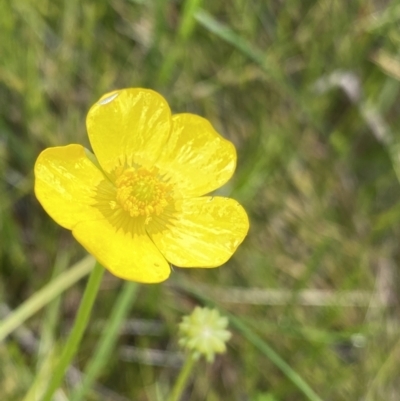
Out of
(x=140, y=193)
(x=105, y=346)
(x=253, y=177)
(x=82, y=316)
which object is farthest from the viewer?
(x=253, y=177)

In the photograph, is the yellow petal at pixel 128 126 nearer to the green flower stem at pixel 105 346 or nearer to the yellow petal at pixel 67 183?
the yellow petal at pixel 67 183

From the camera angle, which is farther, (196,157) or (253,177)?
(253,177)

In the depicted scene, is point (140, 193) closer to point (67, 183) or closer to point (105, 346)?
point (67, 183)

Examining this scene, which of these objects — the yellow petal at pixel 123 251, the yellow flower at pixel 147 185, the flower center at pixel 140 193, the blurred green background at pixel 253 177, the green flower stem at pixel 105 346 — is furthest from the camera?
Result: the blurred green background at pixel 253 177

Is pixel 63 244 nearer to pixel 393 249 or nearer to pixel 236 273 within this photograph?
pixel 236 273

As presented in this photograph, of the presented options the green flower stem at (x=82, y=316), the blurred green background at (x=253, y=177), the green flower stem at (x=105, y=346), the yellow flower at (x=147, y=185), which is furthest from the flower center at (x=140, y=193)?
the blurred green background at (x=253, y=177)

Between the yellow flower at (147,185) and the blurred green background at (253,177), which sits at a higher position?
the yellow flower at (147,185)

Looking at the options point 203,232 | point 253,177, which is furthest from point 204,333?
point 253,177
